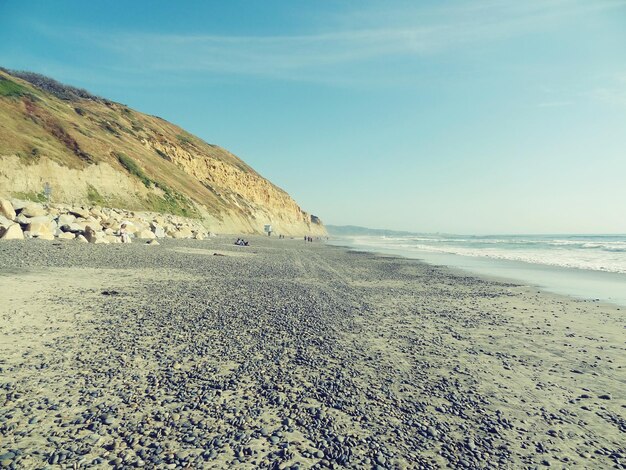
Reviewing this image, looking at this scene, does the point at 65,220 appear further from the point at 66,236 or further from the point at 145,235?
the point at 145,235

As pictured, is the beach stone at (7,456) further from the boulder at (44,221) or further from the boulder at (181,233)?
the boulder at (181,233)

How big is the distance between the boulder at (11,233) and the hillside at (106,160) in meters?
18.9

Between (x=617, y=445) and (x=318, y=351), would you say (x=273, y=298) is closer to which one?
(x=318, y=351)

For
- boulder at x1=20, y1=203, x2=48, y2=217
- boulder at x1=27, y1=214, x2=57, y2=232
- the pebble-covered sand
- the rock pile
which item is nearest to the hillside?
the rock pile

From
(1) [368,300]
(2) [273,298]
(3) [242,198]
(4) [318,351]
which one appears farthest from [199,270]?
(3) [242,198]

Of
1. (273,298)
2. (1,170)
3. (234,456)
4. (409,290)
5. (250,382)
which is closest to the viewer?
(234,456)

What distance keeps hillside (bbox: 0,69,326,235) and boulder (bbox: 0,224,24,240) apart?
18.9 metres

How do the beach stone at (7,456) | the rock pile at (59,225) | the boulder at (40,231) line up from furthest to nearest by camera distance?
the boulder at (40,231) → the rock pile at (59,225) → the beach stone at (7,456)

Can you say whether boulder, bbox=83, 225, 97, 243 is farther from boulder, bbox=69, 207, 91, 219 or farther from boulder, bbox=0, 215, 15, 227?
boulder, bbox=69, 207, 91, 219

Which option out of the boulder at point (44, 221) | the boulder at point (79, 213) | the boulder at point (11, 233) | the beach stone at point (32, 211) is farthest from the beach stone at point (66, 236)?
the boulder at point (79, 213)

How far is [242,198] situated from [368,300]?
89.7 meters

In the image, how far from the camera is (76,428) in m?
5.30

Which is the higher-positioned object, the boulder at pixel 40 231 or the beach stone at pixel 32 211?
the beach stone at pixel 32 211

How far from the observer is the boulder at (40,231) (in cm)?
2694
